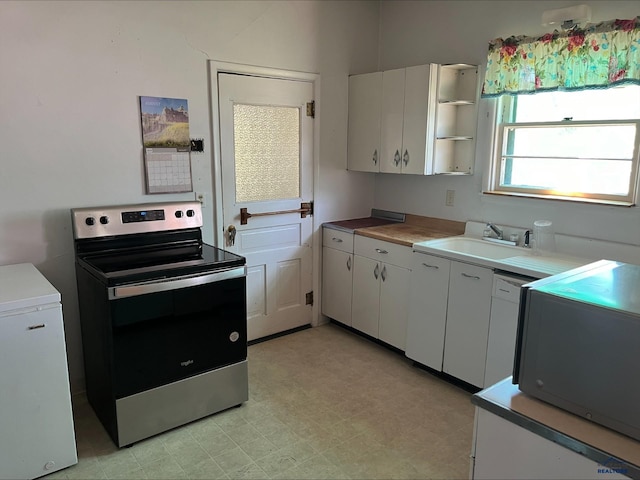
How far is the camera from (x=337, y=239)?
376 cm

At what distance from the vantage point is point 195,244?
2980mm

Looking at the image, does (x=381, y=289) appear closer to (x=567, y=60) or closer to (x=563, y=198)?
(x=563, y=198)

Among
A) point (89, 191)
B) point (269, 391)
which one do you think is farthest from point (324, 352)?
point (89, 191)

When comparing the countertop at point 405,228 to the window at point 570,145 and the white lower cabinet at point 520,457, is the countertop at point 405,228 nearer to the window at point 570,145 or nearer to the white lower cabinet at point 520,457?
the window at point 570,145

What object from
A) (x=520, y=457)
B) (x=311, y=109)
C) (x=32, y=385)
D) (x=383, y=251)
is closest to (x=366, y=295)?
(x=383, y=251)

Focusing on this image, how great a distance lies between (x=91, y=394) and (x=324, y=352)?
157 cm

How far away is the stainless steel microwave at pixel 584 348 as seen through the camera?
1.09m

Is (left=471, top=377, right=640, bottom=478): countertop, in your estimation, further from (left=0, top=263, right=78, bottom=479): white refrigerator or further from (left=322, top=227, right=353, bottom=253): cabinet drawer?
(left=322, top=227, right=353, bottom=253): cabinet drawer

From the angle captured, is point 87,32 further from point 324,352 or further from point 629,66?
point 629,66

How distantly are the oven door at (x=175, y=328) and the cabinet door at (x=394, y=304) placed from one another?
1163 millimetres

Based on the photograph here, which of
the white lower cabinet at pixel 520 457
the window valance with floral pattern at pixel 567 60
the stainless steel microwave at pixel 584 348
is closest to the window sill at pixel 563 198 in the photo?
the window valance with floral pattern at pixel 567 60

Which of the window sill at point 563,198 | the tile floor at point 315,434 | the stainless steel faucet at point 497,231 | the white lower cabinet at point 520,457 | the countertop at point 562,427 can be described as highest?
the window sill at point 563,198

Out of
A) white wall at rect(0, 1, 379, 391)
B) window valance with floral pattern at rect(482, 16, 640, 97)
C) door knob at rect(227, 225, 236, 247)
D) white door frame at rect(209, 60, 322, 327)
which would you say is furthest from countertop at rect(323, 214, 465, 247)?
white wall at rect(0, 1, 379, 391)

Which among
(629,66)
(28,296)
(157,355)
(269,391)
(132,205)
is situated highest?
(629,66)
